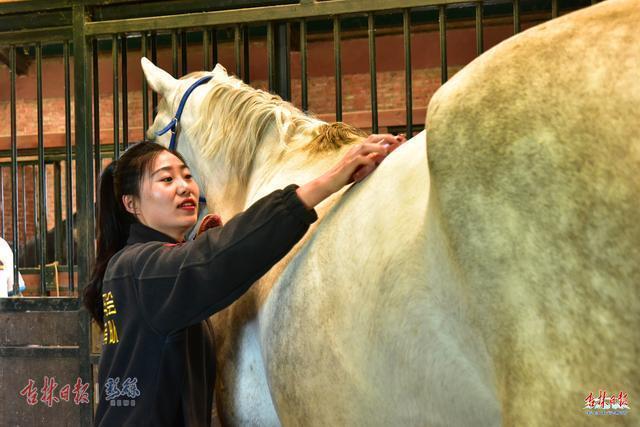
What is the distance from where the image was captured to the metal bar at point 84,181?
2.88m

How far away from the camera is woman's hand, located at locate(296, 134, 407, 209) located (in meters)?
1.59

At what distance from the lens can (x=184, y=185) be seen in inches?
77.0

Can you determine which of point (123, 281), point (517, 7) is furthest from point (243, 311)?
point (517, 7)

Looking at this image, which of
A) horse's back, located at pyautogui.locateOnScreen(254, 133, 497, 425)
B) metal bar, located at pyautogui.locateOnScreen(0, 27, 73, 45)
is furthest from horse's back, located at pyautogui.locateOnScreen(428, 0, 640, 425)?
metal bar, located at pyautogui.locateOnScreen(0, 27, 73, 45)

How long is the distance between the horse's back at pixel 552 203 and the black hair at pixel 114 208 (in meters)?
1.15

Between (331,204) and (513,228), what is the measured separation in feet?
2.53

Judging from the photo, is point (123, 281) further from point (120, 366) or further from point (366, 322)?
point (366, 322)

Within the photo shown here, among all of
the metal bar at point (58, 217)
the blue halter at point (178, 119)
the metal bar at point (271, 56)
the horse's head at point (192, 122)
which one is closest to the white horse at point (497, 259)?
the horse's head at point (192, 122)

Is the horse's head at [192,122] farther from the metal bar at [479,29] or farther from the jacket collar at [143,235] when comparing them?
the metal bar at [479,29]

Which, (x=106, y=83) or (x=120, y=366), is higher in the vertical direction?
(x=106, y=83)

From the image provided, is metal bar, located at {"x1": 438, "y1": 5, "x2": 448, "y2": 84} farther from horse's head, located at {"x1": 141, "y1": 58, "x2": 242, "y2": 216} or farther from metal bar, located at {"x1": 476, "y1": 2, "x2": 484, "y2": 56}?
horse's head, located at {"x1": 141, "y1": 58, "x2": 242, "y2": 216}

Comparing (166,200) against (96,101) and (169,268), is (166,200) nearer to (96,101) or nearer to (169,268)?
(169,268)

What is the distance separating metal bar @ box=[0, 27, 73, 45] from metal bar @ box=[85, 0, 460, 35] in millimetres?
204

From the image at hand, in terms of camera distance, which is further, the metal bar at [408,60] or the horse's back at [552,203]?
the metal bar at [408,60]
